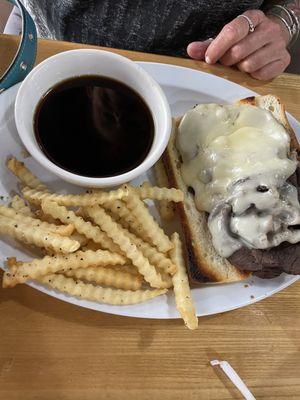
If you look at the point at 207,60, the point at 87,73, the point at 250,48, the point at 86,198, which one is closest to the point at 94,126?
the point at 87,73

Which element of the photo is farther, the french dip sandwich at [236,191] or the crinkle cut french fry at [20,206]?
the french dip sandwich at [236,191]

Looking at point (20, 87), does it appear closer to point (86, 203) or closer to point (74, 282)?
point (86, 203)

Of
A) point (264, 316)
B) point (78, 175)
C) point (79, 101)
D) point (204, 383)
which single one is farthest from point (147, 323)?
point (79, 101)

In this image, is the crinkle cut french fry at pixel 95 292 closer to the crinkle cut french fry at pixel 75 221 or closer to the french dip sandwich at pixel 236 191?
the crinkle cut french fry at pixel 75 221

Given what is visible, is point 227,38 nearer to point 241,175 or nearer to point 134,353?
point 241,175

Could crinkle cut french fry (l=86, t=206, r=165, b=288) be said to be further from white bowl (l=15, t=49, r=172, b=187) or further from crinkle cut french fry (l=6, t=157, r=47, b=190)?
crinkle cut french fry (l=6, t=157, r=47, b=190)

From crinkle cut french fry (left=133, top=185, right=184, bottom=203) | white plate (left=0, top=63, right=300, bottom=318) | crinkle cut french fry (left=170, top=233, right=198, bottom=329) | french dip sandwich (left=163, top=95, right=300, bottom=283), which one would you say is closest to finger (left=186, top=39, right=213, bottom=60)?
white plate (left=0, top=63, right=300, bottom=318)

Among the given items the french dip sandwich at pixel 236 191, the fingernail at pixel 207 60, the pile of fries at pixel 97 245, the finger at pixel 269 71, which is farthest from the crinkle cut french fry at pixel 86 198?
the finger at pixel 269 71

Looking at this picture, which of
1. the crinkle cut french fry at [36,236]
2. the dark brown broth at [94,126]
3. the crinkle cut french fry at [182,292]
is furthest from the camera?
the dark brown broth at [94,126]
